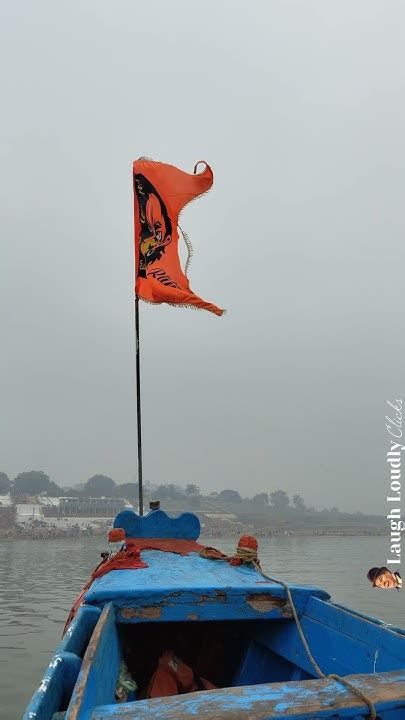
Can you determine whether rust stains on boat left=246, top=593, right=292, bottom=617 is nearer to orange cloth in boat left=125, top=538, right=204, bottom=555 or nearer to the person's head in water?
orange cloth in boat left=125, top=538, right=204, bottom=555

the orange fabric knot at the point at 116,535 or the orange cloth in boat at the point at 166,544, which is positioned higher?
the orange fabric knot at the point at 116,535

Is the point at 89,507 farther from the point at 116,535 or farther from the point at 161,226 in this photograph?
the point at 116,535

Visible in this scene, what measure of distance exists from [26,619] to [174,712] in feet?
58.4

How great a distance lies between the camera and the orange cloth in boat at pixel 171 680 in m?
4.30

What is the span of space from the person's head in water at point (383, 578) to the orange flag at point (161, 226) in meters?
18.1

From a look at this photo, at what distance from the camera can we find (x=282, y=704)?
181 cm

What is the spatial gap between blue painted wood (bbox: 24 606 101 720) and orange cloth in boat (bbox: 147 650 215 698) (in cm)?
112

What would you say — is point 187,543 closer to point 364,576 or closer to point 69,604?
point 69,604

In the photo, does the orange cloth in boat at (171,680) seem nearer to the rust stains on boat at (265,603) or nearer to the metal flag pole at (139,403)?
the rust stains on boat at (265,603)

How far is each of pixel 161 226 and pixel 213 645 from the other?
6.39 meters

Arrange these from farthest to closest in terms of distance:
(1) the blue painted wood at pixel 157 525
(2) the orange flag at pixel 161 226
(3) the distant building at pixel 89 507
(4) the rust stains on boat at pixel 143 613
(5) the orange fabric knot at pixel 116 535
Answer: (3) the distant building at pixel 89 507
(2) the orange flag at pixel 161 226
(1) the blue painted wood at pixel 157 525
(5) the orange fabric knot at pixel 116 535
(4) the rust stains on boat at pixel 143 613

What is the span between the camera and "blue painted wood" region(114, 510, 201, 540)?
6840 mm

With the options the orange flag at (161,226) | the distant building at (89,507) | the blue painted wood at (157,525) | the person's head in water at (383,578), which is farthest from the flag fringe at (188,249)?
the distant building at (89,507)

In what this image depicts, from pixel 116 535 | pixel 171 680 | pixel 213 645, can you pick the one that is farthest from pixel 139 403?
pixel 171 680
